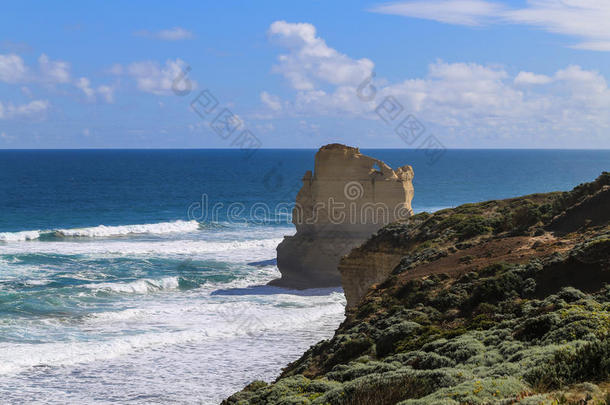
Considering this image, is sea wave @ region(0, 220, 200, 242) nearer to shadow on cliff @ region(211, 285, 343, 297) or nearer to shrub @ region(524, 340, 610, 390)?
shadow on cliff @ region(211, 285, 343, 297)

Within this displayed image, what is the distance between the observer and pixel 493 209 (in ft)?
71.7

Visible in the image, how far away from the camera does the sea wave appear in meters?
46.8

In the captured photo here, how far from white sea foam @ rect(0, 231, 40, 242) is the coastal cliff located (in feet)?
109

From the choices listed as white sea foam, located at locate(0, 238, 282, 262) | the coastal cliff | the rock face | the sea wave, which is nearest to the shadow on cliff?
the rock face

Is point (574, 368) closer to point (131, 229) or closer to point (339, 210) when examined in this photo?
point (339, 210)

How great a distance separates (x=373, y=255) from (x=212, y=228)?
1303 inches

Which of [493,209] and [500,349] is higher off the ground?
[493,209]

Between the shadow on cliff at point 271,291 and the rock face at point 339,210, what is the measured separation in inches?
32.4

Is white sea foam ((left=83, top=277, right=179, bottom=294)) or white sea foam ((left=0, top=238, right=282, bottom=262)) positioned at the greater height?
white sea foam ((left=0, top=238, right=282, bottom=262))

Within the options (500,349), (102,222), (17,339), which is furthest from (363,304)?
(102,222)

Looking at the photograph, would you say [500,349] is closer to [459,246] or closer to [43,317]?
[459,246]

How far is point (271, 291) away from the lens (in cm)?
3053

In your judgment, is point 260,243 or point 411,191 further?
point 260,243

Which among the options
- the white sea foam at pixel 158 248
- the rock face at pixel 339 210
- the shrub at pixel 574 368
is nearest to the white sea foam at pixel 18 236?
the white sea foam at pixel 158 248
